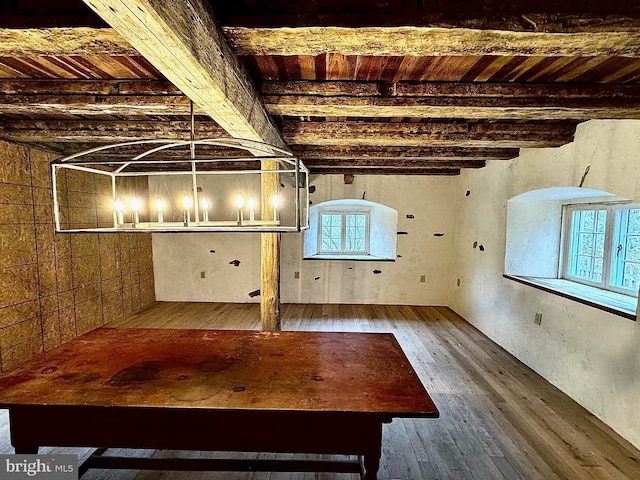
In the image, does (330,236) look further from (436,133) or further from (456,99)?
(456,99)

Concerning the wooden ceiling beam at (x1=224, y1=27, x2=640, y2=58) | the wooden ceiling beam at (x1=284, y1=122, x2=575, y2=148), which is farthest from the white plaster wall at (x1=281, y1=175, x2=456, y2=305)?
the wooden ceiling beam at (x1=224, y1=27, x2=640, y2=58)

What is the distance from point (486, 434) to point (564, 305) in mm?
1383

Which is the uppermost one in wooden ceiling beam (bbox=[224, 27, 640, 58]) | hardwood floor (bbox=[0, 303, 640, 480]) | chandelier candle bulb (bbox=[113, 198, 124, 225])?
wooden ceiling beam (bbox=[224, 27, 640, 58])

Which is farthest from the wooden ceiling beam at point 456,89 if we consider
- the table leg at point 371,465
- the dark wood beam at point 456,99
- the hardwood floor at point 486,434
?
the hardwood floor at point 486,434

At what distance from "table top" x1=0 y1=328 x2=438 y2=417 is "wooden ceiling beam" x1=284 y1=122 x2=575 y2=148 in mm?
1703

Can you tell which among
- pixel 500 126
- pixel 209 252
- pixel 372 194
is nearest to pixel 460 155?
pixel 500 126

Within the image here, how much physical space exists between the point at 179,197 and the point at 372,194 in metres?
3.19

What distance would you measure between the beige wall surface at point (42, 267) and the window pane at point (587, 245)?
557cm

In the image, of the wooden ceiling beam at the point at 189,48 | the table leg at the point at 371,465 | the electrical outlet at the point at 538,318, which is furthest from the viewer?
the electrical outlet at the point at 538,318

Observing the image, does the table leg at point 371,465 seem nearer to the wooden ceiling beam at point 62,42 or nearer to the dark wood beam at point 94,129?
the wooden ceiling beam at point 62,42

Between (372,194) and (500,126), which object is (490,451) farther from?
(372,194)

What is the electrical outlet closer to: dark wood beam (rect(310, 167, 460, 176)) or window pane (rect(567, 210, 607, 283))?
window pane (rect(567, 210, 607, 283))

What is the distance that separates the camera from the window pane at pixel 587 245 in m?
2.90

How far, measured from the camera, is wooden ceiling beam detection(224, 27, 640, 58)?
1.20 m
